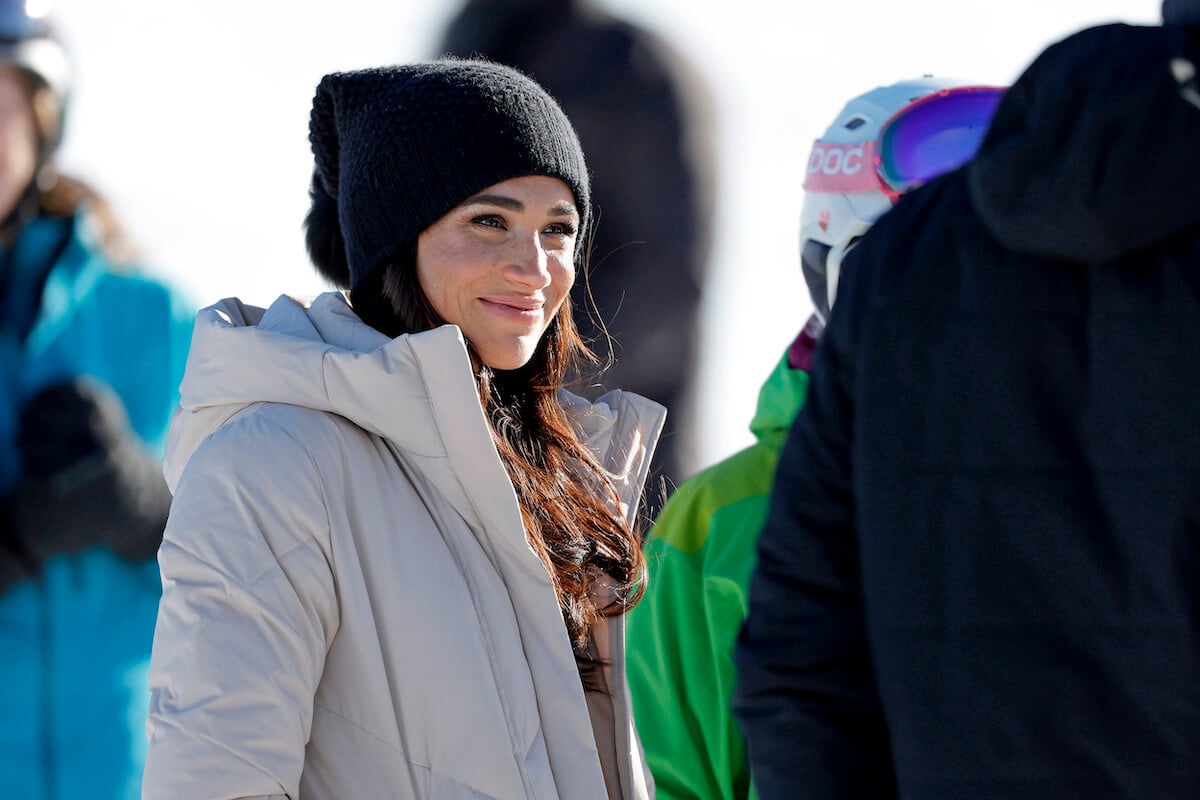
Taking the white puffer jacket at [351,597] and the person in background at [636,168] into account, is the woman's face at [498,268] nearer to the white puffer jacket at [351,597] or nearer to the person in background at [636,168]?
the white puffer jacket at [351,597]

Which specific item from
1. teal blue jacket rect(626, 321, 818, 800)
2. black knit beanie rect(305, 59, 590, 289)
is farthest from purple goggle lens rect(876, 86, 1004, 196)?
black knit beanie rect(305, 59, 590, 289)

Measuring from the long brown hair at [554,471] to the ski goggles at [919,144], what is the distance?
691mm

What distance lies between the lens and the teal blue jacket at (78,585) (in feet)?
10.6

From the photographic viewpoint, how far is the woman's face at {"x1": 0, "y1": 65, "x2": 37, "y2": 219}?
3395 millimetres

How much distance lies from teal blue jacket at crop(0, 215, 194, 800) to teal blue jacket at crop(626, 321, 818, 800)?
1.18 meters

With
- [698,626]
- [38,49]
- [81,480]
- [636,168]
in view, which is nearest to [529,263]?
[698,626]

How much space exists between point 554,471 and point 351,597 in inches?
24.3

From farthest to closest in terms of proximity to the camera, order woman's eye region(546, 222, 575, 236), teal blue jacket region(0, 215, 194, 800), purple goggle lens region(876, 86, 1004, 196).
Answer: teal blue jacket region(0, 215, 194, 800) → purple goggle lens region(876, 86, 1004, 196) → woman's eye region(546, 222, 575, 236)

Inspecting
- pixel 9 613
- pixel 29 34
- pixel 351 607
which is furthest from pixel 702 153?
pixel 351 607

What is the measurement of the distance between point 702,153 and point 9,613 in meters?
2.37

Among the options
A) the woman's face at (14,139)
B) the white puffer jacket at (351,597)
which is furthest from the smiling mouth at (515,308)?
the woman's face at (14,139)

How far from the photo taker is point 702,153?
181 inches

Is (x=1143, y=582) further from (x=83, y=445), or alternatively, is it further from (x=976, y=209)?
(x=83, y=445)

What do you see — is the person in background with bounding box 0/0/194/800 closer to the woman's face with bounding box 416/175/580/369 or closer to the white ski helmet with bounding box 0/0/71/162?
the white ski helmet with bounding box 0/0/71/162
